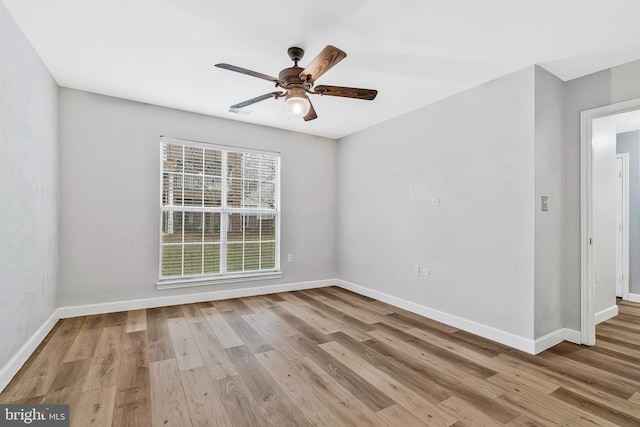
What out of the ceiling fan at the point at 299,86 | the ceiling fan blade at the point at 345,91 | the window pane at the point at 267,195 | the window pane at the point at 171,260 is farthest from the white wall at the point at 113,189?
the ceiling fan blade at the point at 345,91

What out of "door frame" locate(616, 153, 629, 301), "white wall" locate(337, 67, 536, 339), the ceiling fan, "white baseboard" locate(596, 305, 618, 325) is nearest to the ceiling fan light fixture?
the ceiling fan

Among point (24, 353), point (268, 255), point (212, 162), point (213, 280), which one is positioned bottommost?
point (24, 353)

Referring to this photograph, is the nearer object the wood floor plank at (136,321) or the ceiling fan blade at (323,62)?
the ceiling fan blade at (323,62)

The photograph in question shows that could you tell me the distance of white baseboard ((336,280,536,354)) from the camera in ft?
8.97

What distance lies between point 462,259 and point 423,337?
0.93 metres

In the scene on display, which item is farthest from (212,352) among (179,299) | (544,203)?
(544,203)

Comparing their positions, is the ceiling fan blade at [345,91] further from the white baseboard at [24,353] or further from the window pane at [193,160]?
the white baseboard at [24,353]

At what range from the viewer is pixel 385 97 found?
347 centimetres

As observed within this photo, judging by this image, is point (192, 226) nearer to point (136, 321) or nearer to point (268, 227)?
point (268, 227)

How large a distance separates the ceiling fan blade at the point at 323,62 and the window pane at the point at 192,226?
8.81ft

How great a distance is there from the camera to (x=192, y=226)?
4.18 meters

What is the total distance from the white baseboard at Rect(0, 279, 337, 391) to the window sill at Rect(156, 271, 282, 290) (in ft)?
0.44

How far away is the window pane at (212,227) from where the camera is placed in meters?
4.27

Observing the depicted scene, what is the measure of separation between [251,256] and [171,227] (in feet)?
3.93
